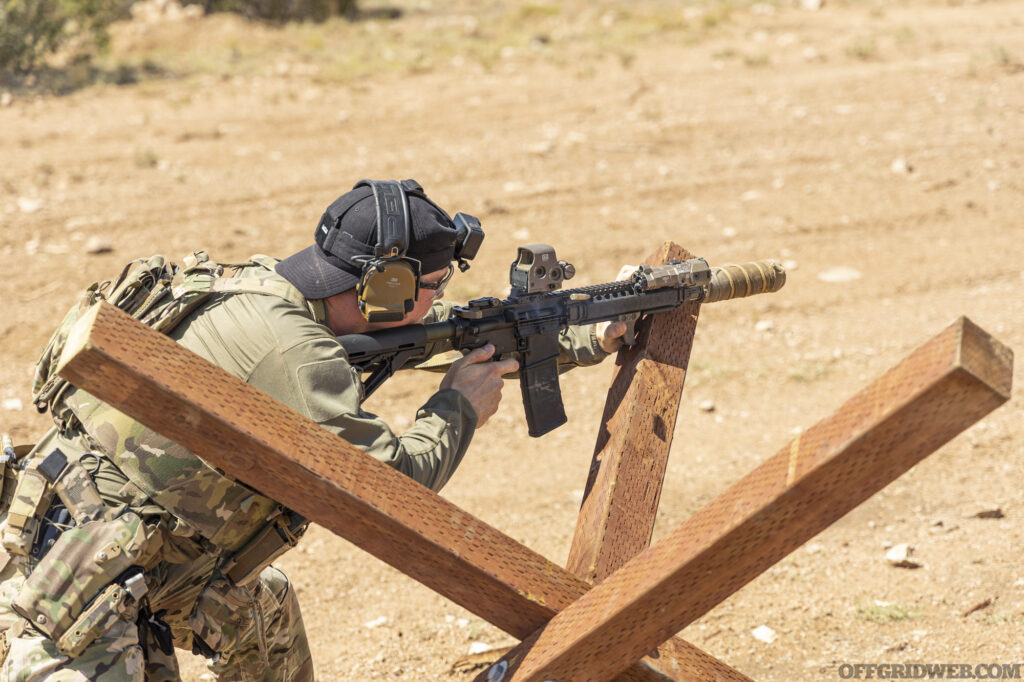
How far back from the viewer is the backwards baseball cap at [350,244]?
262 centimetres

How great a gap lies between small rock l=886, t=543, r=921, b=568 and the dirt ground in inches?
1.7

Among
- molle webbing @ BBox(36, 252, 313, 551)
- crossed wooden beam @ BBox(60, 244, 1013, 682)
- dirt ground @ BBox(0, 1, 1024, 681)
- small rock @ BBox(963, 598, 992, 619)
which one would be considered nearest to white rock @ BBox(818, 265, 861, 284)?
dirt ground @ BBox(0, 1, 1024, 681)

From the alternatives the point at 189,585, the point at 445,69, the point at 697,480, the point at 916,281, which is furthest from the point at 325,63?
the point at 189,585

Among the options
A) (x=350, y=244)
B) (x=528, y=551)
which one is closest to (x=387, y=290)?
(x=350, y=244)

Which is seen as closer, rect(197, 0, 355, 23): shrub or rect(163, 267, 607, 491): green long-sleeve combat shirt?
rect(163, 267, 607, 491): green long-sleeve combat shirt

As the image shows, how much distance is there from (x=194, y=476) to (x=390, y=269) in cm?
70

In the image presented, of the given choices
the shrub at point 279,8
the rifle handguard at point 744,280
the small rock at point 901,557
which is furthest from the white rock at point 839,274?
the shrub at point 279,8

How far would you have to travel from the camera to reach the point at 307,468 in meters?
1.76

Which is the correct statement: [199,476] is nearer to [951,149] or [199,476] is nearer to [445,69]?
[951,149]

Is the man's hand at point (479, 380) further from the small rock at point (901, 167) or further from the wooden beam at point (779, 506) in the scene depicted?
the small rock at point (901, 167)

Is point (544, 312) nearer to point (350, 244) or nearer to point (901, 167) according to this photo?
point (350, 244)

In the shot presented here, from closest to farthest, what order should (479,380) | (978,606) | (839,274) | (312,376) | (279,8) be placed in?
(312,376) < (479,380) < (978,606) < (839,274) < (279,8)

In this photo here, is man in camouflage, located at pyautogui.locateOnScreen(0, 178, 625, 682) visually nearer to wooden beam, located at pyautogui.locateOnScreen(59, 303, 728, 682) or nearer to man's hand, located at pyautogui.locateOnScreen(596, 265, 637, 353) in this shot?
man's hand, located at pyautogui.locateOnScreen(596, 265, 637, 353)

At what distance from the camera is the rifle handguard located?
314 centimetres
